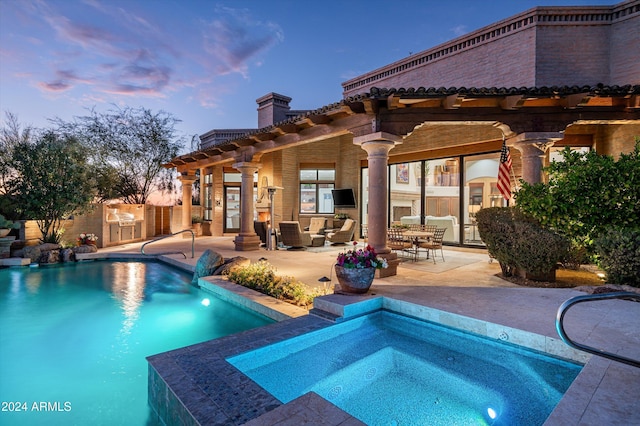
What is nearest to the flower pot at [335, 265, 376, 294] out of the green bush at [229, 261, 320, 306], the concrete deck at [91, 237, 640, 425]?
the concrete deck at [91, 237, 640, 425]

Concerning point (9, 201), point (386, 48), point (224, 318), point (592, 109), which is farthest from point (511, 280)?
point (386, 48)

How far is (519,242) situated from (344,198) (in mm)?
7988

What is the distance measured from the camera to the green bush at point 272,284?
4.56 meters

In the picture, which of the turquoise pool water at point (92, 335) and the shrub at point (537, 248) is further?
the shrub at point (537, 248)

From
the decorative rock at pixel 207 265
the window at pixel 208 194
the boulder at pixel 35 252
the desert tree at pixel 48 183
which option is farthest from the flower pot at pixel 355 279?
the window at pixel 208 194

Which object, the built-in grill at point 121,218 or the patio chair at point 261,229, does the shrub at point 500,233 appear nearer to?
the patio chair at point 261,229

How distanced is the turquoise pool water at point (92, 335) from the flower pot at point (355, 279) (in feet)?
3.92

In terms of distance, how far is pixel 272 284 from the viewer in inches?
200

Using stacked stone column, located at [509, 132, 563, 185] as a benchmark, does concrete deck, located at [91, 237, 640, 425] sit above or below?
below

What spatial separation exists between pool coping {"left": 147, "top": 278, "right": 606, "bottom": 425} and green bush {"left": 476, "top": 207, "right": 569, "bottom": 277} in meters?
2.58

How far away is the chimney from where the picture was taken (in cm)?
1410

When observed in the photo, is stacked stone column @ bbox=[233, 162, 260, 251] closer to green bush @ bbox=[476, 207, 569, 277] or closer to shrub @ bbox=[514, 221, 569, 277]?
green bush @ bbox=[476, 207, 569, 277]

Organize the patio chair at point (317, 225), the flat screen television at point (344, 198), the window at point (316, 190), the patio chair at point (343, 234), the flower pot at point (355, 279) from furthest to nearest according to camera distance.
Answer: the window at point (316, 190) < the flat screen television at point (344, 198) < the patio chair at point (317, 225) < the patio chair at point (343, 234) < the flower pot at point (355, 279)

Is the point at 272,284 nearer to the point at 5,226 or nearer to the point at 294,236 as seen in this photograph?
the point at 294,236
